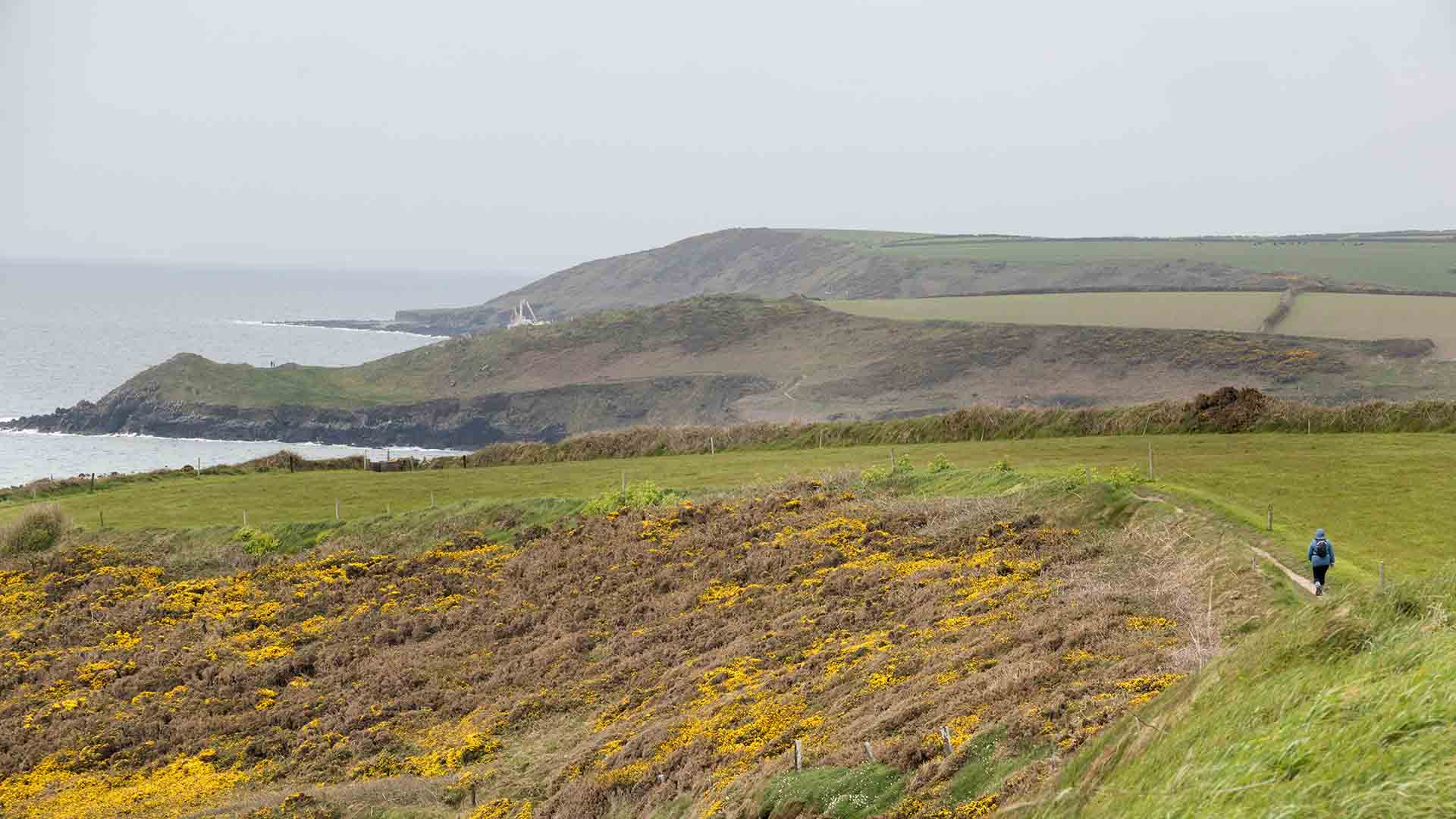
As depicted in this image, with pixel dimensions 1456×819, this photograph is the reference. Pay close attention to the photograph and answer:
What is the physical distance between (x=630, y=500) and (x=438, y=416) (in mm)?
98907

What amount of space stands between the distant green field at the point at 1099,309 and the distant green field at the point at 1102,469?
9682 cm

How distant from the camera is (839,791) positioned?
56.5 feet

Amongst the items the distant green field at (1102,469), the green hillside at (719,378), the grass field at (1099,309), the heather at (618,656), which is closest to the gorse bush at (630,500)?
the heather at (618,656)

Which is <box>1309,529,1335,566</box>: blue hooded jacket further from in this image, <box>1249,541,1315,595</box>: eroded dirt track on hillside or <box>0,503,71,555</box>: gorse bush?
<box>0,503,71,555</box>: gorse bush

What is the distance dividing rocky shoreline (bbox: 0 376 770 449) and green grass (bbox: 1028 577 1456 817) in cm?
11634

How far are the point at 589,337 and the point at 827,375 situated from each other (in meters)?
38.3

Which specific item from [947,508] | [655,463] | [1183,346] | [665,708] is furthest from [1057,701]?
[1183,346]

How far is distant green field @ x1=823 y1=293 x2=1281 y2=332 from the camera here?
5582 inches

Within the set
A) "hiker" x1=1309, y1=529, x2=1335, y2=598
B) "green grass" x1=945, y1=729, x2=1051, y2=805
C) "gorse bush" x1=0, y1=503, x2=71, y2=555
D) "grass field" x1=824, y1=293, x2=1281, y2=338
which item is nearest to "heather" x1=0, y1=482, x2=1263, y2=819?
"green grass" x1=945, y1=729, x2=1051, y2=805

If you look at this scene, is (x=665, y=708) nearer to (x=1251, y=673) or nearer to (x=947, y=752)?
(x=947, y=752)

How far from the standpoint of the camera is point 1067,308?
156 m

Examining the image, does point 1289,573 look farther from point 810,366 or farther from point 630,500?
point 810,366

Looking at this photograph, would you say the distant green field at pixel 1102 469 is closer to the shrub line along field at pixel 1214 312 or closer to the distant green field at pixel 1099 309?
the shrub line along field at pixel 1214 312

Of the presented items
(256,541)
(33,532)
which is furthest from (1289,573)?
(33,532)
